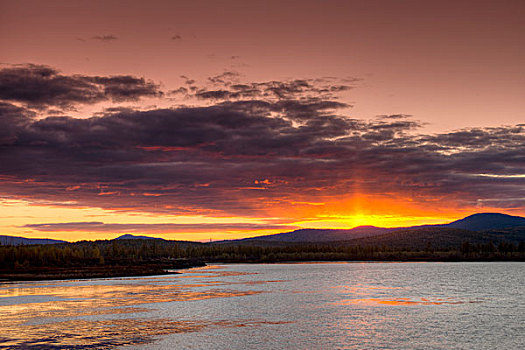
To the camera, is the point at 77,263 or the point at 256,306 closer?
the point at 256,306

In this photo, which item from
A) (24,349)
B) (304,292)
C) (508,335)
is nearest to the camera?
(24,349)

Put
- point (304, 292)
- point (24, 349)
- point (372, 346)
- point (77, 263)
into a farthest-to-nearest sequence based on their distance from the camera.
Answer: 1. point (77, 263)
2. point (304, 292)
3. point (372, 346)
4. point (24, 349)

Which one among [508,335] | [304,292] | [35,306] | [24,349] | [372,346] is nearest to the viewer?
[24,349]

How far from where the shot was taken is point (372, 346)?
34.9m

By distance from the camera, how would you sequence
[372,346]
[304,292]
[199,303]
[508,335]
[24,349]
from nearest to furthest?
[24,349]
[372,346]
[508,335]
[199,303]
[304,292]

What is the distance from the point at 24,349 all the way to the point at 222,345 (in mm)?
12269

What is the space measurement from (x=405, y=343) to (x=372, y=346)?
2.80m

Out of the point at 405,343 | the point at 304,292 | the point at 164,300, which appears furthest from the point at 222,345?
the point at 304,292

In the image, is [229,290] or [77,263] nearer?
[229,290]

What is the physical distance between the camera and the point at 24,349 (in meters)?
32.5

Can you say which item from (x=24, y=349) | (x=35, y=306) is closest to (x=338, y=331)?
(x=24, y=349)

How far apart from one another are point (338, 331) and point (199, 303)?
77.7ft

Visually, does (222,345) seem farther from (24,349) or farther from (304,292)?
(304,292)

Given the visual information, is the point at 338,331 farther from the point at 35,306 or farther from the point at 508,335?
the point at 35,306
